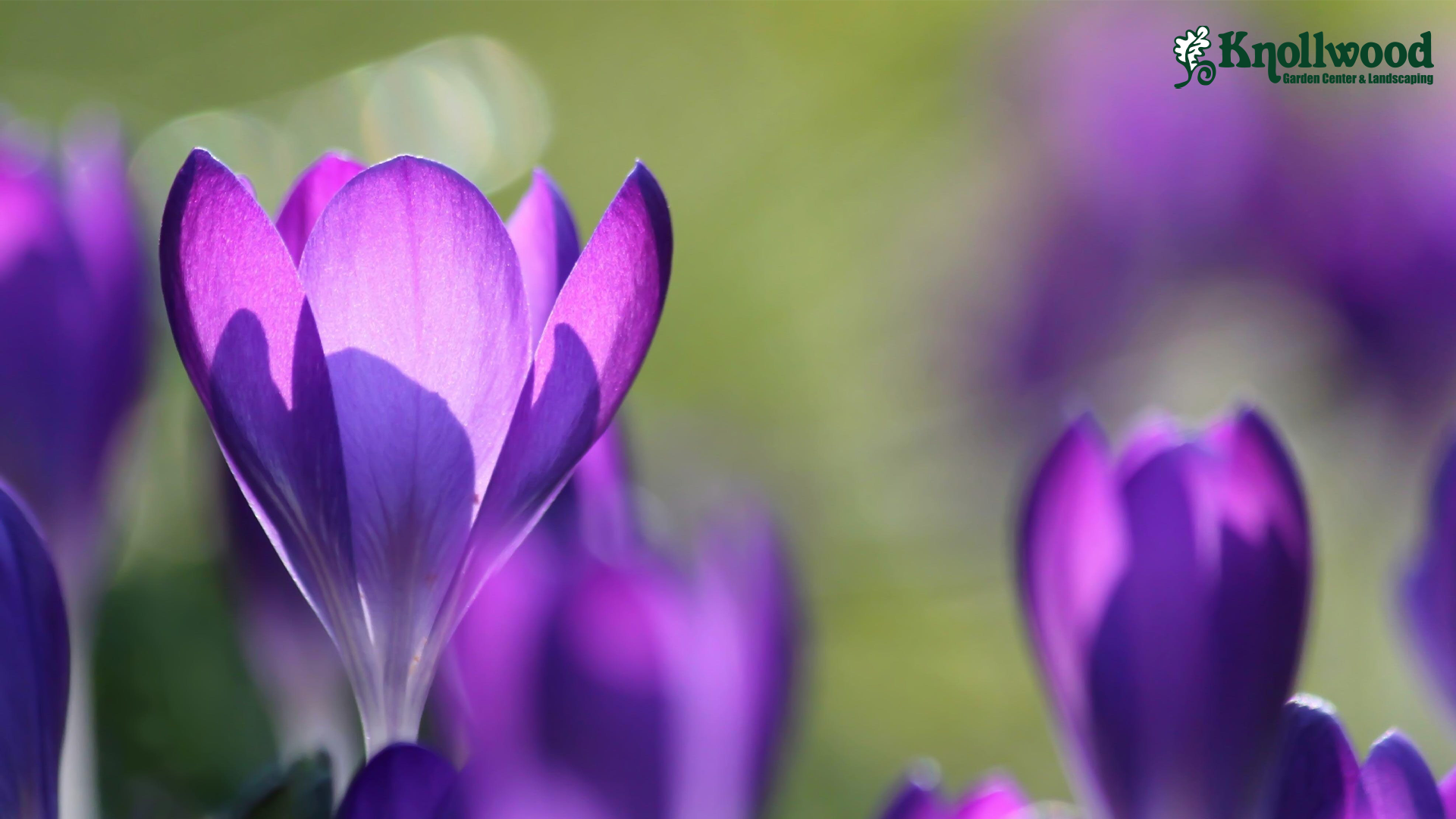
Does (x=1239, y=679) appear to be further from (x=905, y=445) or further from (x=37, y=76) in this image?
(x=37, y=76)

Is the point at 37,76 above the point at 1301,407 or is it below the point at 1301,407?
above

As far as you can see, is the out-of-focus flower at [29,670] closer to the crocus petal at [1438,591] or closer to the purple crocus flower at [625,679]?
the purple crocus flower at [625,679]

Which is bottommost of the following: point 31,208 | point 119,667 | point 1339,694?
point 1339,694

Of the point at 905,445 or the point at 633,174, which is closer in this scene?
the point at 633,174

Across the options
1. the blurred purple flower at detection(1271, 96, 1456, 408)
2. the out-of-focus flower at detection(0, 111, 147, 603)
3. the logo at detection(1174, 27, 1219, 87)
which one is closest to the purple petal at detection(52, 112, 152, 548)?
the out-of-focus flower at detection(0, 111, 147, 603)

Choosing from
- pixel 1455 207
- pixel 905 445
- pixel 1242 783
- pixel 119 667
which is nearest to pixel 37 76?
pixel 905 445

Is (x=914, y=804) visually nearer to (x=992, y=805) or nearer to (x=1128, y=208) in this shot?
(x=992, y=805)
